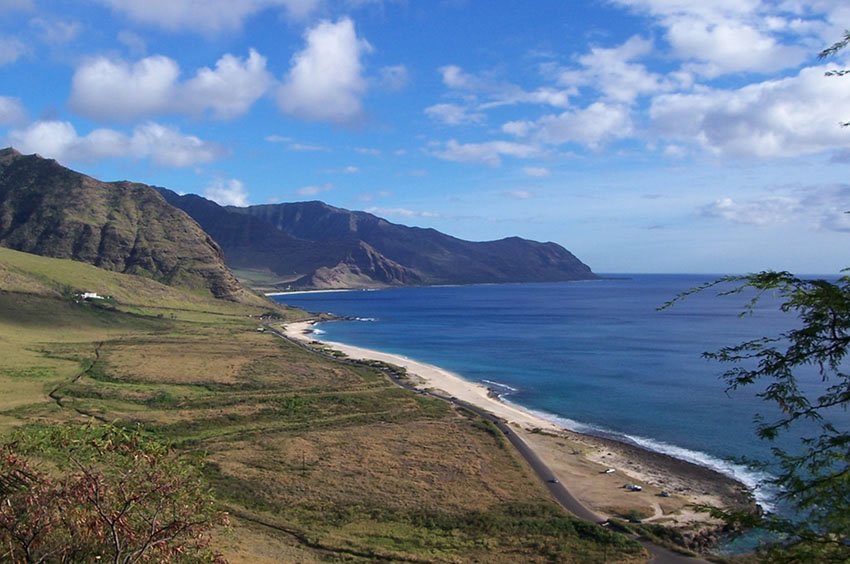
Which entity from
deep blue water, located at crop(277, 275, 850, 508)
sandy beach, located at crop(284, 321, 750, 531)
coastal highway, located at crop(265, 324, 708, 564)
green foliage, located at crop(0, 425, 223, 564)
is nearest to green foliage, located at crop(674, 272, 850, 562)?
green foliage, located at crop(0, 425, 223, 564)

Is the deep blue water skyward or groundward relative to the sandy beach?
skyward

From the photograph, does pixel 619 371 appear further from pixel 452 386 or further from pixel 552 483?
pixel 552 483

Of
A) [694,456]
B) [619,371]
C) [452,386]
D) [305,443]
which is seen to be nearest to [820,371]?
[305,443]

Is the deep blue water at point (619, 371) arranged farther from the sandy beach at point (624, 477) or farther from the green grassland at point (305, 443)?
the green grassland at point (305, 443)

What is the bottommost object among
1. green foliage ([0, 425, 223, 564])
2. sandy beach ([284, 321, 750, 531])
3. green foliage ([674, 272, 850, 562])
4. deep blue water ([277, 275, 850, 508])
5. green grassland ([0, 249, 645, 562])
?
green grassland ([0, 249, 645, 562])

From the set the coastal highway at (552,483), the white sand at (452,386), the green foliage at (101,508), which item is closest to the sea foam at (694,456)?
the white sand at (452,386)

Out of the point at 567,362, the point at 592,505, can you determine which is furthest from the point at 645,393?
the point at 592,505

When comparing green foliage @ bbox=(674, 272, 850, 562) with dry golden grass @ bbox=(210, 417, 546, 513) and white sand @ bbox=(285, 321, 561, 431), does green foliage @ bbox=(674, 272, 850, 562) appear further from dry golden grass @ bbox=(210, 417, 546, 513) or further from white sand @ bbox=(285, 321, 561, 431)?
white sand @ bbox=(285, 321, 561, 431)
